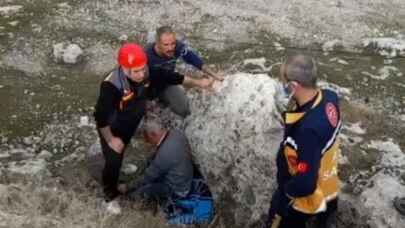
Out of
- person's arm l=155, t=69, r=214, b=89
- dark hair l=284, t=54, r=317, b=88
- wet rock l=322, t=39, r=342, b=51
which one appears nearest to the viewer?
dark hair l=284, t=54, r=317, b=88

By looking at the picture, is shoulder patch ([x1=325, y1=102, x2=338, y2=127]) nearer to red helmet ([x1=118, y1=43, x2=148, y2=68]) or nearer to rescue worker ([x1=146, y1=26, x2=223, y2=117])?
red helmet ([x1=118, y1=43, x2=148, y2=68])

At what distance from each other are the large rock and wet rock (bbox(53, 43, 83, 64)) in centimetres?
314

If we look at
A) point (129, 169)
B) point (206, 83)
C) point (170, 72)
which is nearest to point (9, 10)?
point (129, 169)

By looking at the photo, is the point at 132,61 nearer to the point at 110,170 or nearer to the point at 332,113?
the point at 110,170

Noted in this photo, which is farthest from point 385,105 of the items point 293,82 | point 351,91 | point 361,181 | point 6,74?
point 6,74

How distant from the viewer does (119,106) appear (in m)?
5.19

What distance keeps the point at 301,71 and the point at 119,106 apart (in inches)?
76.8

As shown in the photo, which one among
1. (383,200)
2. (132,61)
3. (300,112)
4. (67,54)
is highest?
(300,112)

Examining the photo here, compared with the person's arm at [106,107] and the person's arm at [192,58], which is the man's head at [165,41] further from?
the person's arm at [106,107]

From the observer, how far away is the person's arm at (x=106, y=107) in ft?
16.3

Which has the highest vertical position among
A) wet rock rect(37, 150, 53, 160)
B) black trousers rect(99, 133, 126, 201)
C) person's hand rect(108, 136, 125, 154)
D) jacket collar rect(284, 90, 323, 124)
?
jacket collar rect(284, 90, 323, 124)

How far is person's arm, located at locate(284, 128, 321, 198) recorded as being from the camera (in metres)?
3.86

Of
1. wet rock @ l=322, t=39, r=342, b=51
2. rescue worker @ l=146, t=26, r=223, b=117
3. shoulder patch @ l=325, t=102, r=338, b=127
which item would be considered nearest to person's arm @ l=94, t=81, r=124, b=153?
rescue worker @ l=146, t=26, r=223, b=117

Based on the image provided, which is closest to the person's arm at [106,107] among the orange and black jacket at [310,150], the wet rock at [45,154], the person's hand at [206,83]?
the person's hand at [206,83]
